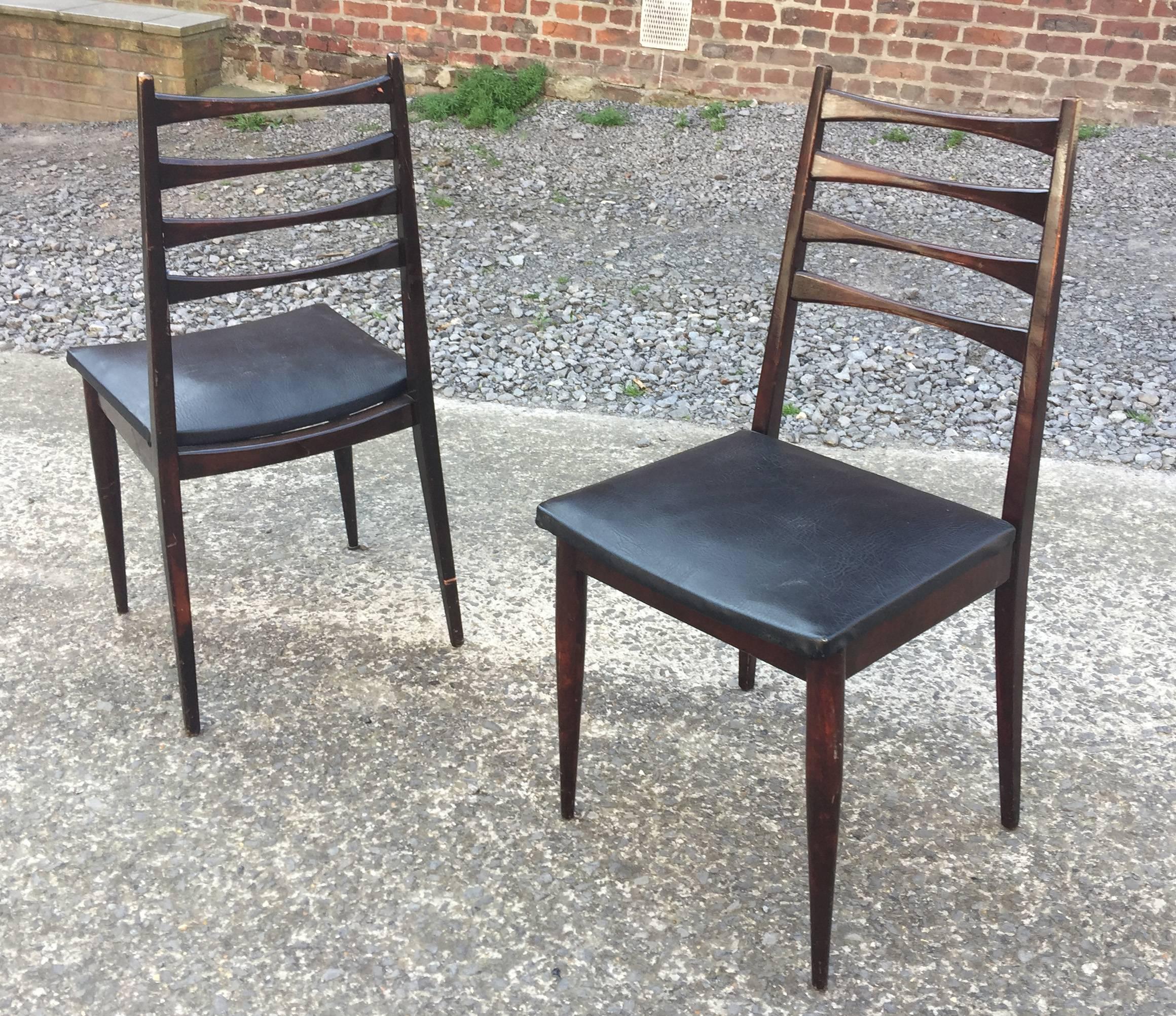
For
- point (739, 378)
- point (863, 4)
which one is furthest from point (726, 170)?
point (739, 378)

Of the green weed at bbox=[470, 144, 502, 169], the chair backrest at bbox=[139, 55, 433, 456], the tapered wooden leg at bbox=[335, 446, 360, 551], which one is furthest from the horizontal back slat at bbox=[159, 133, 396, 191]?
the green weed at bbox=[470, 144, 502, 169]

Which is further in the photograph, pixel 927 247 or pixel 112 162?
pixel 112 162

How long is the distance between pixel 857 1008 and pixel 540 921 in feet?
1.46

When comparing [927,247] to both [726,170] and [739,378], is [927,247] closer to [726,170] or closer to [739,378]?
[739,378]

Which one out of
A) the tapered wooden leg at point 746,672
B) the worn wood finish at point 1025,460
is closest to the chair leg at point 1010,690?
the worn wood finish at point 1025,460

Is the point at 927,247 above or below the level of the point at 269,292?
above

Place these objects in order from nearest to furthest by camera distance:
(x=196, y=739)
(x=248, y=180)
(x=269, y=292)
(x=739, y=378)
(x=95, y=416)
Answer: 1. (x=196, y=739)
2. (x=95, y=416)
3. (x=739, y=378)
4. (x=269, y=292)
5. (x=248, y=180)

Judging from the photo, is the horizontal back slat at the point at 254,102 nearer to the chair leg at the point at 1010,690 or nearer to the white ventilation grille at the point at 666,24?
the chair leg at the point at 1010,690

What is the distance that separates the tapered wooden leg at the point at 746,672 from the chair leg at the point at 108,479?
120 centimetres

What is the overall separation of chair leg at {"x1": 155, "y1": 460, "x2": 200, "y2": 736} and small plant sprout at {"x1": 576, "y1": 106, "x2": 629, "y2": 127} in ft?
13.3

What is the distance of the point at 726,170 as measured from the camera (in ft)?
16.6

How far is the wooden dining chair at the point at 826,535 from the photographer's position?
4.72ft

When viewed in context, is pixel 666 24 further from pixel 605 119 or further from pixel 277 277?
pixel 277 277

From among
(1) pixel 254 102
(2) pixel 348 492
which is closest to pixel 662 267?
(2) pixel 348 492
